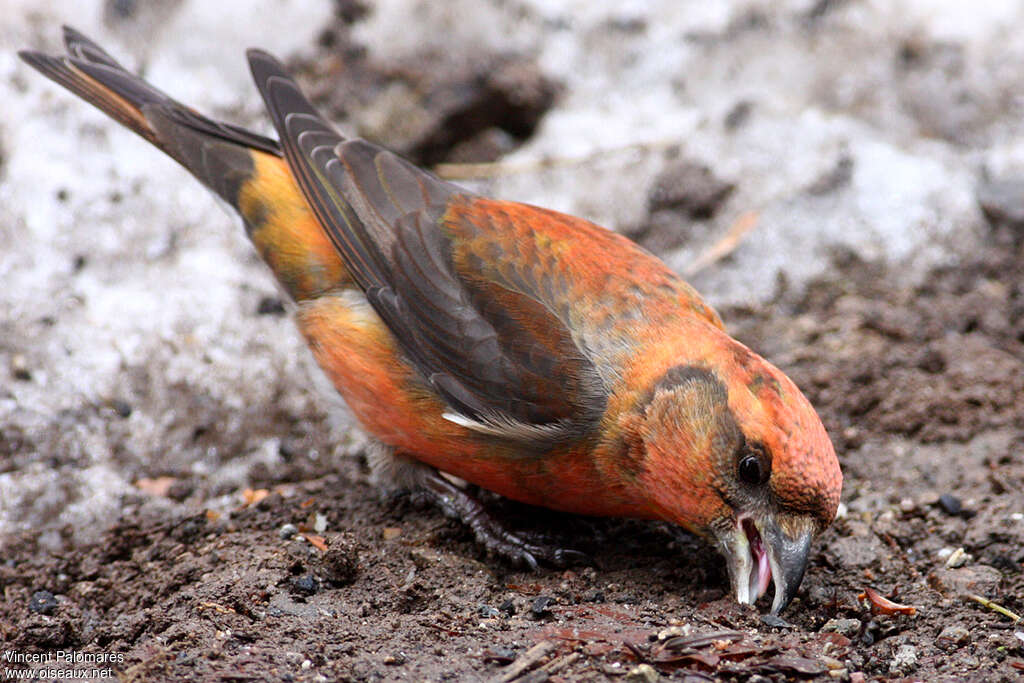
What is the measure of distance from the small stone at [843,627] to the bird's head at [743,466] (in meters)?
0.17

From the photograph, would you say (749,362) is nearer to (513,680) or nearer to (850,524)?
(850,524)

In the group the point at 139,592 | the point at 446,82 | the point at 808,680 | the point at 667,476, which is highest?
the point at 446,82

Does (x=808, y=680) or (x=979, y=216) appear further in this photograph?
(x=979, y=216)

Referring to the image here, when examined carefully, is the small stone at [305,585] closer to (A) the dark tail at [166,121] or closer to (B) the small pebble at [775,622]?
(B) the small pebble at [775,622]

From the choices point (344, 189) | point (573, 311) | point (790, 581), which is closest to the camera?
point (790, 581)

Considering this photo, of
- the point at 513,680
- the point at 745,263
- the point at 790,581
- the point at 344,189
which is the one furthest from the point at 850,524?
the point at 344,189

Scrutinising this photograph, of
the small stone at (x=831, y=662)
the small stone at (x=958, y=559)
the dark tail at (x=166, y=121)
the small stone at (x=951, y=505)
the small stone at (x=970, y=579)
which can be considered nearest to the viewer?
the small stone at (x=831, y=662)

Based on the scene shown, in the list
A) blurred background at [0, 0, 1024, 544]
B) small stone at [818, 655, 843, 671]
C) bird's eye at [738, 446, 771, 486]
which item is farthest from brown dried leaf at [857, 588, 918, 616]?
blurred background at [0, 0, 1024, 544]

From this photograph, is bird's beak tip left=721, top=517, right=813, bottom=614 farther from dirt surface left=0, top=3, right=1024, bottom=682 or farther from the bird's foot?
the bird's foot

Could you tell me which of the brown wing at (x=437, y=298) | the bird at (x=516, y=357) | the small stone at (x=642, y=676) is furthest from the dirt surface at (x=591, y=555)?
the brown wing at (x=437, y=298)

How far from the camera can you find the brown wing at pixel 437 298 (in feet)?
11.8

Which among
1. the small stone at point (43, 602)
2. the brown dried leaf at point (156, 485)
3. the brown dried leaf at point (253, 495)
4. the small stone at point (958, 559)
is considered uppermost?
the small stone at point (958, 559)

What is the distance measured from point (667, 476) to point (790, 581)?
495mm

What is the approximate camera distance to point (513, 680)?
A: 277 cm
